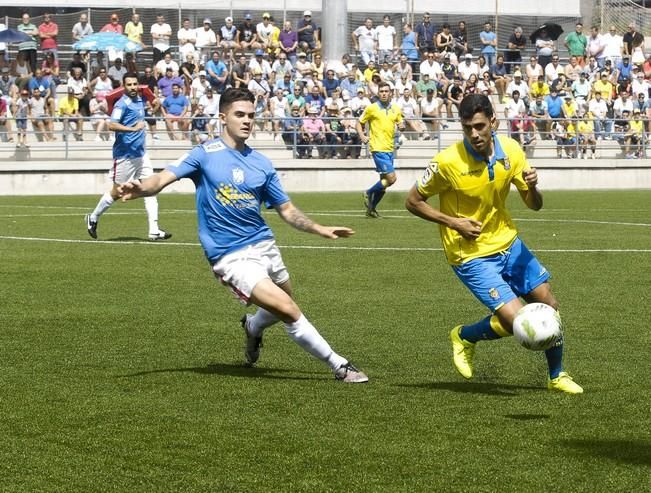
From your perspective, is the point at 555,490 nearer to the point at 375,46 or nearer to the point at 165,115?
the point at 165,115

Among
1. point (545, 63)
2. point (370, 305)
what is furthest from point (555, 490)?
point (545, 63)

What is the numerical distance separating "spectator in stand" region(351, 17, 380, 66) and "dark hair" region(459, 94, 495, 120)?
103ft

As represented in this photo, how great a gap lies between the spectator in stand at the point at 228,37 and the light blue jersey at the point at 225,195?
28385mm

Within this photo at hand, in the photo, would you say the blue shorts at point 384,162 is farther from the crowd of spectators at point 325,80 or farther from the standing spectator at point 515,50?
the standing spectator at point 515,50

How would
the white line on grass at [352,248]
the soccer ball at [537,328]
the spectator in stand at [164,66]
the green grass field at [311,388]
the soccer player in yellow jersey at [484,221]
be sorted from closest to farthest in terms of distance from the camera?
the green grass field at [311,388] < the soccer ball at [537,328] < the soccer player in yellow jersey at [484,221] < the white line on grass at [352,248] < the spectator in stand at [164,66]

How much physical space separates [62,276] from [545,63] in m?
28.3

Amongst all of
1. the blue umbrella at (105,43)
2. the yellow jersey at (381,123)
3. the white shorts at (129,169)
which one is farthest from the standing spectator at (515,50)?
the white shorts at (129,169)

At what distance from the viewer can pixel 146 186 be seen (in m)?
8.69

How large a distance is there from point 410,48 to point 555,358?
3189 centimetres

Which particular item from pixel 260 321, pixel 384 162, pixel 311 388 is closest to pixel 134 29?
pixel 384 162

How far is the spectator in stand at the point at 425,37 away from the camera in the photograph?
132ft

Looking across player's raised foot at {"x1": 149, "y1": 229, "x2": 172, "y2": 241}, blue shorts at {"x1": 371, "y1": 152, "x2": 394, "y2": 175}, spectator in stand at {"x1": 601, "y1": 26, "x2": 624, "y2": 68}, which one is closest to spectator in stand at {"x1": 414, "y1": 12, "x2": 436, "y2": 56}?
spectator in stand at {"x1": 601, "y1": 26, "x2": 624, "y2": 68}

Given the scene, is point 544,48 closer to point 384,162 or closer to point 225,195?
point 384,162

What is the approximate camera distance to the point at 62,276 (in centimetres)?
1515
